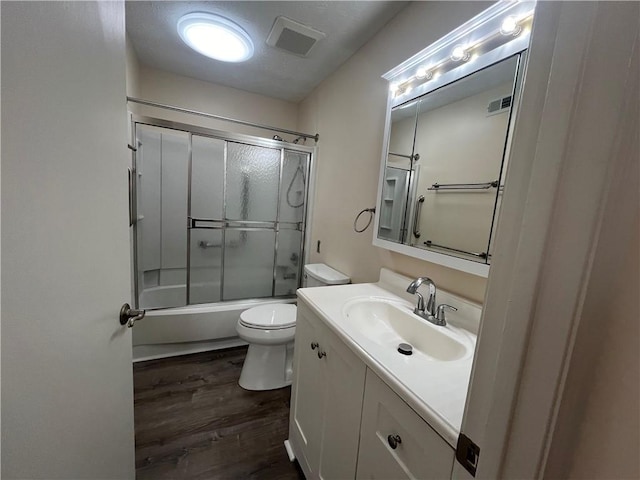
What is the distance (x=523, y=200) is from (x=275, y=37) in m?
2.03

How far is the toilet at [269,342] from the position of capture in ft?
5.66

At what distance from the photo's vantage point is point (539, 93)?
0.34 meters

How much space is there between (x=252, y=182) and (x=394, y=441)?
221cm

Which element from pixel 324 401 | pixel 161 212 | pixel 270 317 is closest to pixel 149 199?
pixel 161 212

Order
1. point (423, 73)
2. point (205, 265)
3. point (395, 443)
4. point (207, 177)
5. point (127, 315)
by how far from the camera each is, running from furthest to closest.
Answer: point (205, 265) → point (207, 177) → point (423, 73) → point (127, 315) → point (395, 443)

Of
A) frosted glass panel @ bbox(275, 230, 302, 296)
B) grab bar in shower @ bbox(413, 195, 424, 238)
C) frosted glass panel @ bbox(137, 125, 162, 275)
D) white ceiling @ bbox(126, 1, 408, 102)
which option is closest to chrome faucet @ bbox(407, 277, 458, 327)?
grab bar in shower @ bbox(413, 195, 424, 238)

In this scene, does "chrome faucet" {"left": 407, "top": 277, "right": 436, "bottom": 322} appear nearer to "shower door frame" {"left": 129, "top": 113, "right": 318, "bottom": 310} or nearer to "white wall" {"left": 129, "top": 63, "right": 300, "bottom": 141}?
"shower door frame" {"left": 129, "top": 113, "right": 318, "bottom": 310}

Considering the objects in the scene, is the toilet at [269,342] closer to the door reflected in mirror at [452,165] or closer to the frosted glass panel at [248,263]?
the frosted glass panel at [248,263]

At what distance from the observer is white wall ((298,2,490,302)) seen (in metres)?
1.24

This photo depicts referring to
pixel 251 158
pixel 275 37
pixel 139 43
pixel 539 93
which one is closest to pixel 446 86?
pixel 539 93

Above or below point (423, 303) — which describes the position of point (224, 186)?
above

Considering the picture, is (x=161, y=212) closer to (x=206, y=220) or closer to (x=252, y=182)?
(x=206, y=220)

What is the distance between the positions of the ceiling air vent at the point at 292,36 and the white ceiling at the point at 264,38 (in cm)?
3

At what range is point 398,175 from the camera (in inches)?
57.4
